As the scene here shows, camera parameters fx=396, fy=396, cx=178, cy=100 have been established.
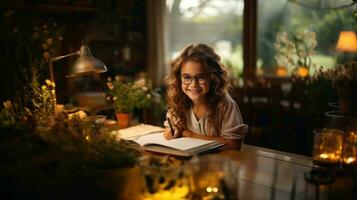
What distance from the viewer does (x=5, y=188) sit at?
110 cm

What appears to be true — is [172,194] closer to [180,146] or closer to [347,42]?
[180,146]

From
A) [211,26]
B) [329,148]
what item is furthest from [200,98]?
[211,26]

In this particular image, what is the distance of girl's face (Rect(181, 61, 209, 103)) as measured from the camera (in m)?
1.95

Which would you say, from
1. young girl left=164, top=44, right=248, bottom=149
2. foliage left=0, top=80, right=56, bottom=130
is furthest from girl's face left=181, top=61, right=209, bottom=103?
foliage left=0, top=80, right=56, bottom=130

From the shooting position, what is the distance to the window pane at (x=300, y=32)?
417 cm

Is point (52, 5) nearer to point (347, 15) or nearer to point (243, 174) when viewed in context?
point (243, 174)

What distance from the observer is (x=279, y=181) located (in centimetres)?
134

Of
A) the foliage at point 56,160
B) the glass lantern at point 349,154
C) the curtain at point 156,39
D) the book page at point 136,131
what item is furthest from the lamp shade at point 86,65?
the curtain at point 156,39

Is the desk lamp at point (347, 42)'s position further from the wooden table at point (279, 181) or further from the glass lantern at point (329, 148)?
the glass lantern at point (329, 148)

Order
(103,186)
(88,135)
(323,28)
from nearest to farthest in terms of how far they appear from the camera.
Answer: (103,186), (88,135), (323,28)

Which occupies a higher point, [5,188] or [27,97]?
[27,97]

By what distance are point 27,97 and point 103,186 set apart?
0.99 meters

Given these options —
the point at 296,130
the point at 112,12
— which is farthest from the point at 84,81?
the point at 296,130

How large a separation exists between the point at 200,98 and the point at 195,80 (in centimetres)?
11
